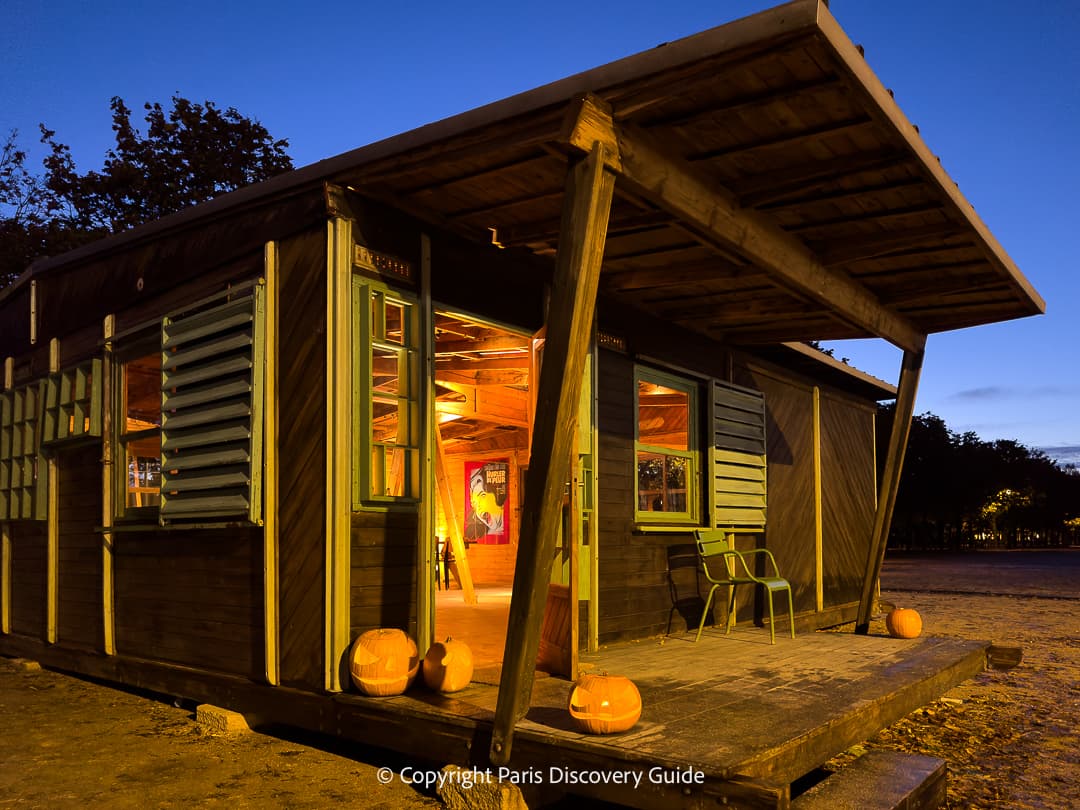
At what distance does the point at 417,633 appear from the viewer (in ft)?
16.7

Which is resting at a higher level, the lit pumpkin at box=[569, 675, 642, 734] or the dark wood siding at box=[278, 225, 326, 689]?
the dark wood siding at box=[278, 225, 326, 689]

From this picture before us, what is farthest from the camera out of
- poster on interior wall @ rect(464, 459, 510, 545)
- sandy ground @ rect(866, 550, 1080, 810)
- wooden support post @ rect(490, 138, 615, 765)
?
poster on interior wall @ rect(464, 459, 510, 545)

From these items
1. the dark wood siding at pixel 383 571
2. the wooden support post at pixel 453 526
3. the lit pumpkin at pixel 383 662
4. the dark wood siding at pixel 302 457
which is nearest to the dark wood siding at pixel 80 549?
the dark wood siding at pixel 302 457

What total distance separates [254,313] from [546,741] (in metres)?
2.83

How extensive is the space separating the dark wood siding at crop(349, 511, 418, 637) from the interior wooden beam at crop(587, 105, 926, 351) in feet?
7.15

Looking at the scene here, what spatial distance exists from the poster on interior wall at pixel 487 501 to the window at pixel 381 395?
7.36 m

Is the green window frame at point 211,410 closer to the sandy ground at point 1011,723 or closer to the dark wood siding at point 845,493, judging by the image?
the sandy ground at point 1011,723

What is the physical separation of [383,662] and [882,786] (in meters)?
2.28

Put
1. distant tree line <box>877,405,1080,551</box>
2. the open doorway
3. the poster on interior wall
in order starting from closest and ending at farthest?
the open doorway → the poster on interior wall → distant tree line <box>877,405,1080,551</box>

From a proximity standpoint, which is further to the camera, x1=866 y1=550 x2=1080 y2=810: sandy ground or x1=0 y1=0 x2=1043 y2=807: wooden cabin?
x1=866 y1=550 x2=1080 y2=810: sandy ground

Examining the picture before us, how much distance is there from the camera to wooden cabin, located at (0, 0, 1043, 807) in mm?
3764

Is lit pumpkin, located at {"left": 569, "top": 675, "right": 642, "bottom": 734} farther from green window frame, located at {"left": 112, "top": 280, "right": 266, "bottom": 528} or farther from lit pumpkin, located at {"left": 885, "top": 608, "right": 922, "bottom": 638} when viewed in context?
lit pumpkin, located at {"left": 885, "top": 608, "right": 922, "bottom": 638}

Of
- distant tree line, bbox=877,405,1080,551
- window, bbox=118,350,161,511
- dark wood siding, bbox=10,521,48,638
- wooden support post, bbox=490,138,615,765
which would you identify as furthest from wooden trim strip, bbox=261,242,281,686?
distant tree line, bbox=877,405,1080,551

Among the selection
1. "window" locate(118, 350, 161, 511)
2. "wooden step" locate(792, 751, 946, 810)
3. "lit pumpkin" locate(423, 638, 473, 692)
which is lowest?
"wooden step" locate(792, 751, 946, 810)
